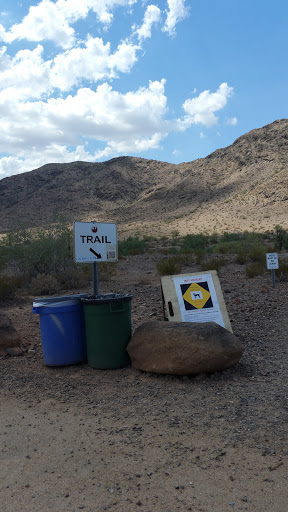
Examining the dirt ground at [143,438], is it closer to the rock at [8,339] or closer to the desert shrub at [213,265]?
the rock at [8,339]

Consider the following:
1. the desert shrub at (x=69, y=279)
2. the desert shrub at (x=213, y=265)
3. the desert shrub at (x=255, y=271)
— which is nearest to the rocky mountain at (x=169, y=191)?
the desert shrub at (x=213, y=265)

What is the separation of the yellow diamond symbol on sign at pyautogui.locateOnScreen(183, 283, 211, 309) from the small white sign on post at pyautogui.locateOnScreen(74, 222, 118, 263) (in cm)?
118

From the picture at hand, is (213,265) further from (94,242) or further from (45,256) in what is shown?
(94,242)

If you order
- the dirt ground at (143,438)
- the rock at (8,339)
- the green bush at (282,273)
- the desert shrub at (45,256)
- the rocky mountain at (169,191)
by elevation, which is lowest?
the dirt ground at (143,438)

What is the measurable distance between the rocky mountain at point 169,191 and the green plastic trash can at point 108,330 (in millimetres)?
42619

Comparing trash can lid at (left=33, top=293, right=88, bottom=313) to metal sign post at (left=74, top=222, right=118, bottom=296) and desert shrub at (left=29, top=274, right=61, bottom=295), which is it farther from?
desert shrub at (left=29, top=274, right=61, bottom=295)

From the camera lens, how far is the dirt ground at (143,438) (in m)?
A: 3.25

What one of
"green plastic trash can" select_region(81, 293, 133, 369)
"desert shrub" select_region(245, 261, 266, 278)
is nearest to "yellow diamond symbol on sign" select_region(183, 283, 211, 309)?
"green plastic trash can" select_region(81, 293, 133, 369)

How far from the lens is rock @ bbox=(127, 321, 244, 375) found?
533 centimetres

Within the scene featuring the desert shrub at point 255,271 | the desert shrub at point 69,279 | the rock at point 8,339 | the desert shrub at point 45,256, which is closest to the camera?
the rock at point 8,339

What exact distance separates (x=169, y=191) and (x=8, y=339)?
6855 centimetres

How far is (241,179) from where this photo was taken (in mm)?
64812

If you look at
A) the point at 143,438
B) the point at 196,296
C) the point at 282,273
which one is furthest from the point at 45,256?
the point at 143,438

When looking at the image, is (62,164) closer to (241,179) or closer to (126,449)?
(241,179)
